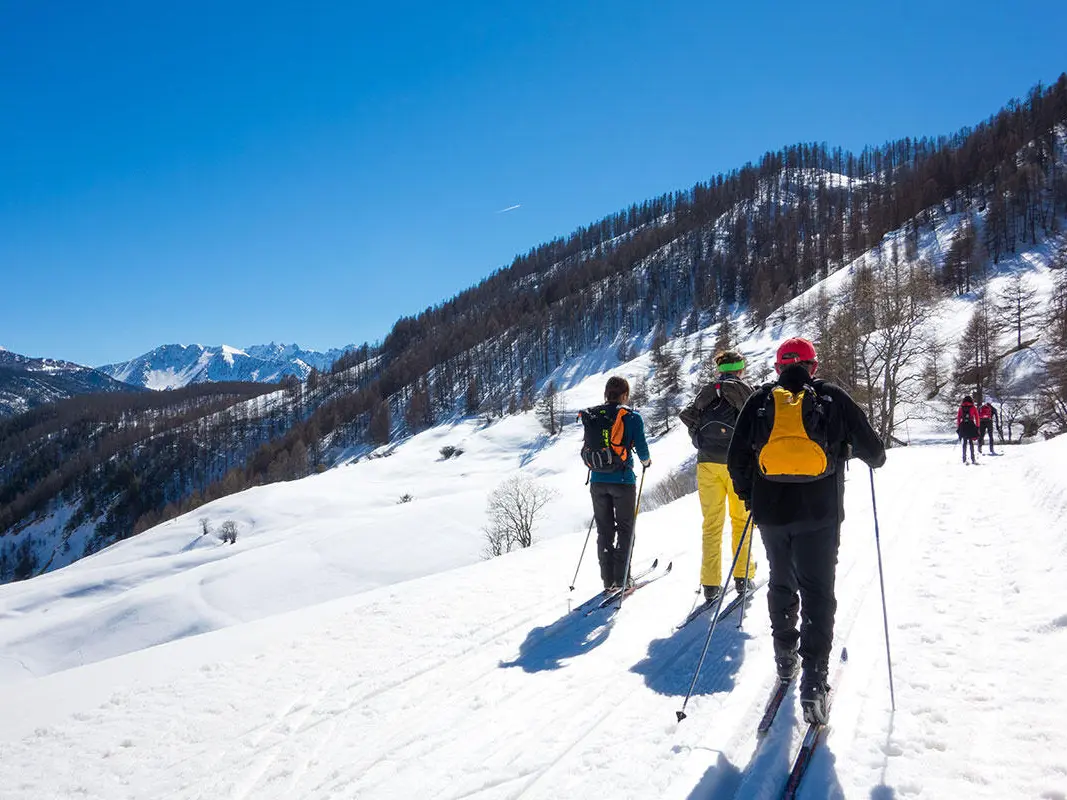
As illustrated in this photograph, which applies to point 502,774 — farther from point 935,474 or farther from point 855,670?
point 935,474

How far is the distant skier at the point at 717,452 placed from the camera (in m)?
5.04

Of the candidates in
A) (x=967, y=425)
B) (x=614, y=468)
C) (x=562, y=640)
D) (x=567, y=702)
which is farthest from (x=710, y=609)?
(x=967, y=425)

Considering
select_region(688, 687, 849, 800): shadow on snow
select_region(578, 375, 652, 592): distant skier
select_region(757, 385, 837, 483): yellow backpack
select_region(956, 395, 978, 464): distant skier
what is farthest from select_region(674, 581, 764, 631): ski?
select_region(956, 395, 978, 464): distant skier

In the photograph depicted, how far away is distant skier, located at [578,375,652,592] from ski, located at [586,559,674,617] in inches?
5.0

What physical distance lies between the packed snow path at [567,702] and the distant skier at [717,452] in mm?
540

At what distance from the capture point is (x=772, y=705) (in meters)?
3.31

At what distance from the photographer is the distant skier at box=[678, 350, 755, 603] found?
5.04 meters

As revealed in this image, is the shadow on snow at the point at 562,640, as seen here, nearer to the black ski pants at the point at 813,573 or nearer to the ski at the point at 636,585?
the ski at the point at 636,585

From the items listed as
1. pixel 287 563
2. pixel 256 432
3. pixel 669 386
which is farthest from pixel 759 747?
pixel 256 432

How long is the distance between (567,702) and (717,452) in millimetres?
2598

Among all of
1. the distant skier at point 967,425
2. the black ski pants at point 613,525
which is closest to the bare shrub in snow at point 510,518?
the distant skier at point 967,425

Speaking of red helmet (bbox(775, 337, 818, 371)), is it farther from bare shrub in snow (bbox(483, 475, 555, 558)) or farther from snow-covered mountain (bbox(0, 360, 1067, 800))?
bare shrub in snow (bbox(483, 475, 555, 558))

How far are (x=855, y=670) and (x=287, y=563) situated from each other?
68.0ft

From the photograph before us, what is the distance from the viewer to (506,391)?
113312 mm
